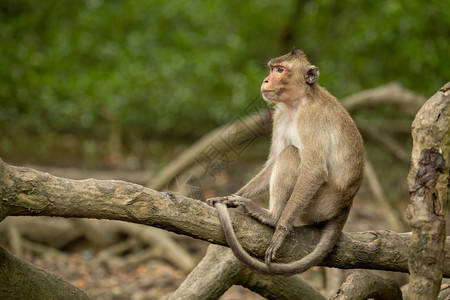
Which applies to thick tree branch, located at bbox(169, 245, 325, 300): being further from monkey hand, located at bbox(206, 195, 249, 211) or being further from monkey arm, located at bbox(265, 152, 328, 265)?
monkey arm, located at bbox(265, 152, 328, 265)

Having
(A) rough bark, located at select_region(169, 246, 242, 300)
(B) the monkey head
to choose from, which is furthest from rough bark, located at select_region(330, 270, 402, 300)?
(B) the monkey head

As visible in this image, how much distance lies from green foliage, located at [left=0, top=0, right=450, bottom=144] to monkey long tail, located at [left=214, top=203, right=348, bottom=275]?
5.06 meters

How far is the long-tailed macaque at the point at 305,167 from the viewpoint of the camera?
383 centimetres

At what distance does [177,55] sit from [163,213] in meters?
7.43

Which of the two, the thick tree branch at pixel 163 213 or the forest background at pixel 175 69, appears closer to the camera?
the thick tree branch at pixel 163 213

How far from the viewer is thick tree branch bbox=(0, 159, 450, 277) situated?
307 centimetres

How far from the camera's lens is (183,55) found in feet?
34.9

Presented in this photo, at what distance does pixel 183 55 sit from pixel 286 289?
22.5 ft

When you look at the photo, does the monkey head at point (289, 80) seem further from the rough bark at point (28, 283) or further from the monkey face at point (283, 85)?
the rough bark at point (28, 283)

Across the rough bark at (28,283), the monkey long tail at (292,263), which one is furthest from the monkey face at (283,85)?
the rough bark at (28,283)

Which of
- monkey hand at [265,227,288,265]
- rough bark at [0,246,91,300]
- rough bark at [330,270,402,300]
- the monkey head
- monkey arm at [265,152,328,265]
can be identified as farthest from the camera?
the monkey head

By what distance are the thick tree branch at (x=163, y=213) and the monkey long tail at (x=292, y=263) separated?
0.06 metres

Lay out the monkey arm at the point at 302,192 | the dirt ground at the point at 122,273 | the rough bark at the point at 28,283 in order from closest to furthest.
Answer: the rough bark at the point at 28,283
the monkey arm at the point at 302,192
the dirt ground at the point at 122,273

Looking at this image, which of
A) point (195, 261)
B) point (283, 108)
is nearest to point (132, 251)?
point (195, 261)
